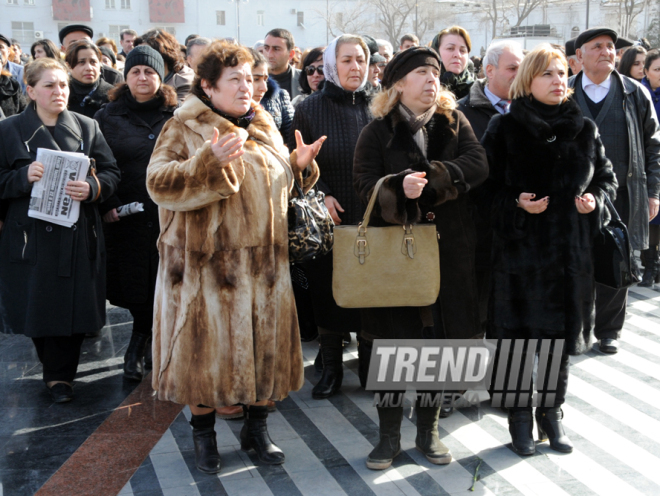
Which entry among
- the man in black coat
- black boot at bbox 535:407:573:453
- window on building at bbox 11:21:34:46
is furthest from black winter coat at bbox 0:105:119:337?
window on building at bbox 11:21:34:46

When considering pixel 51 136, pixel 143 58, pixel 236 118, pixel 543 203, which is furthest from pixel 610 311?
pixel 51 136

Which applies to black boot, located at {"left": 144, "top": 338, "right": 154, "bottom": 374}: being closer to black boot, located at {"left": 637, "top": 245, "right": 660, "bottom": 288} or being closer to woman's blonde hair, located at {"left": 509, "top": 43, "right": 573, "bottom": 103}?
woman's blonde hair, located at {"left": 509, "top": 43, "right": 573, "bottom": 103}

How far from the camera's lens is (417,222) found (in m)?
3.61

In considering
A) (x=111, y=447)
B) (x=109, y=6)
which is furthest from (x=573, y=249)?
(x=109, y=6)

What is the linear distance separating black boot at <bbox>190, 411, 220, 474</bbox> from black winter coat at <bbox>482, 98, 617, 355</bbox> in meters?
1.62

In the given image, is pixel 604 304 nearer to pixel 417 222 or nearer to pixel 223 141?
pixel 417 222

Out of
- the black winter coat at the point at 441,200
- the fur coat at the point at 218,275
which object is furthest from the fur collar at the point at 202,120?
the black winter coat at the point at 441,200

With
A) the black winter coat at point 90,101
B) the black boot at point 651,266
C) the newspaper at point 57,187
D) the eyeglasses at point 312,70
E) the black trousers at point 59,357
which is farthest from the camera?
the black boot at point 651,266

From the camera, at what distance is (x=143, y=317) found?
17.2 feet

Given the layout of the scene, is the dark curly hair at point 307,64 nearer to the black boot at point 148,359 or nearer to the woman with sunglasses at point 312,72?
the woman with sunglasses at point 312,72

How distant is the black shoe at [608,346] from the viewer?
5.34m

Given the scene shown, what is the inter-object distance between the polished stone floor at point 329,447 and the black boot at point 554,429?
0.06m

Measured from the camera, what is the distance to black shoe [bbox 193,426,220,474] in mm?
3643

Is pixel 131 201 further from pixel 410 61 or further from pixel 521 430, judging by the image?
pixel 521 430
